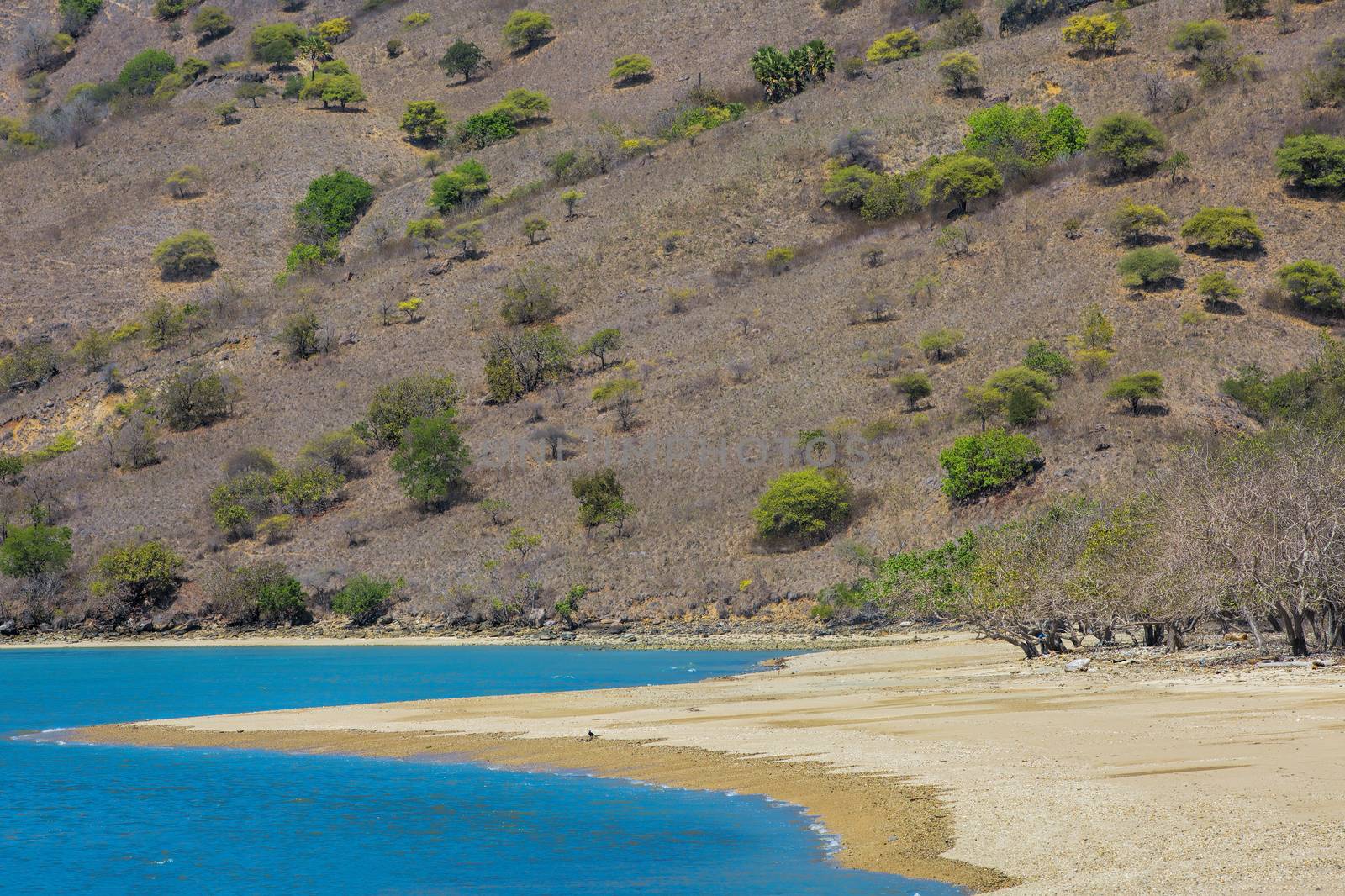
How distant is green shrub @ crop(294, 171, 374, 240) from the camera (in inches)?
4503

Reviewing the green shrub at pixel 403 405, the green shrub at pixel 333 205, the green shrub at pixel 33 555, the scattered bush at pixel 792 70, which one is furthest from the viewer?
the scattered bush at pixel 792 70

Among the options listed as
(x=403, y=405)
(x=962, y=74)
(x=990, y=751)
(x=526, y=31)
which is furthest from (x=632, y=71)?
(x=990, y=751)

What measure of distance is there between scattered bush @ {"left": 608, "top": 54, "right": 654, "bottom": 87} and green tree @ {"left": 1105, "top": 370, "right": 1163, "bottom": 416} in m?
79.7

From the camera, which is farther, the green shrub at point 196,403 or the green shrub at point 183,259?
the green shrub at point 183,259

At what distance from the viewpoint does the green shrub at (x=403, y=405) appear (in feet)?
265

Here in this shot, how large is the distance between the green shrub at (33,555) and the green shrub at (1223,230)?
6792 centimetres

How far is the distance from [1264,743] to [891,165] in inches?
3592

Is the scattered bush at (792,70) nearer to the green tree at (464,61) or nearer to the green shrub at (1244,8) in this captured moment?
the green shrub at (1244,8)

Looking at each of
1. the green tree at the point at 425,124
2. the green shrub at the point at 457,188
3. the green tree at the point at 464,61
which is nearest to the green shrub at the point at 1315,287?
the green shrub at the point at 457,188

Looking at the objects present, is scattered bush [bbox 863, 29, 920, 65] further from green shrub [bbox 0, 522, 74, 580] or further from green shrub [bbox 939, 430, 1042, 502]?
green shrub [bbox 0, 522, 74, 580]

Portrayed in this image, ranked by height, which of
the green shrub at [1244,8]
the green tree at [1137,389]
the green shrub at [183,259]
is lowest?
the green tree at [1137,389]

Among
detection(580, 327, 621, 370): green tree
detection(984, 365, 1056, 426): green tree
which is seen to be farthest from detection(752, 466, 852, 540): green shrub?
detection(580, 327, 621, 370): green tree

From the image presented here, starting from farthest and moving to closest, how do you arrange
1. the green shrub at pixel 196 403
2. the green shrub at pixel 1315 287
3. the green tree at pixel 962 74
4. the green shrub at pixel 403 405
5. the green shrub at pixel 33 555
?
the green tree at pixel 962 74
the green shrub at pixel 196 403
the green shrub at pixel 403 405
the green shrub at pixel 1315 287
the green shrub at pixel 33 555

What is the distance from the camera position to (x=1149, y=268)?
75250 mm
